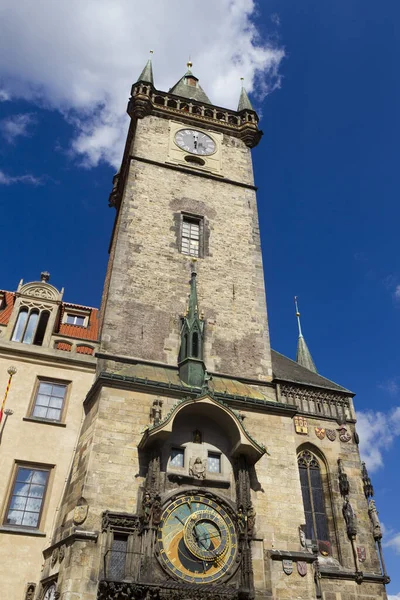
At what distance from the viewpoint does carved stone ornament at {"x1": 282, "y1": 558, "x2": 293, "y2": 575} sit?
1192 cm

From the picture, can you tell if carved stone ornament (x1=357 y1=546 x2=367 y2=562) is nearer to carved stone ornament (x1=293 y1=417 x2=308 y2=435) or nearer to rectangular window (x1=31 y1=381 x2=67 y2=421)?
carved stone ornament (x1=293 y1=417 x2=308 y2=435)

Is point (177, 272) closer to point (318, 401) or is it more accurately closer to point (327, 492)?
point (318, 401)

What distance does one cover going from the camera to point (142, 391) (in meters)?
13.5

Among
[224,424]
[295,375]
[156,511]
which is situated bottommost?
[156,511]

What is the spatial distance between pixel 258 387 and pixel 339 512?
4.17m

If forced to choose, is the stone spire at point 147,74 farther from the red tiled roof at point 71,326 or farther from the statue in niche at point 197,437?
the statue in niche at point 197,437

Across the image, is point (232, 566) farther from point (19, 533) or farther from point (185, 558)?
point (19, 533)

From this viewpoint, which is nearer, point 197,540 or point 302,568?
point 197,540

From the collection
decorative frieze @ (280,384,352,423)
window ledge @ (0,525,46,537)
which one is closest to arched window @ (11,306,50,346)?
window ledge @ (0,525,46,537)

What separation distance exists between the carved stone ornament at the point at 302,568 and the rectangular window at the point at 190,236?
34.8 feet

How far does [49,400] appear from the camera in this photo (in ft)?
47.2

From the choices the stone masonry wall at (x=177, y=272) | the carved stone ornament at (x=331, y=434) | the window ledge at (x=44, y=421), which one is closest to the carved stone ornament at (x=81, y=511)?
the window ledge at (x=44, y=421)

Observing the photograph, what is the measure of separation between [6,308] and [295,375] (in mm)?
9867

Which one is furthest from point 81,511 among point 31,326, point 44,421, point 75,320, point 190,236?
point 190,236
